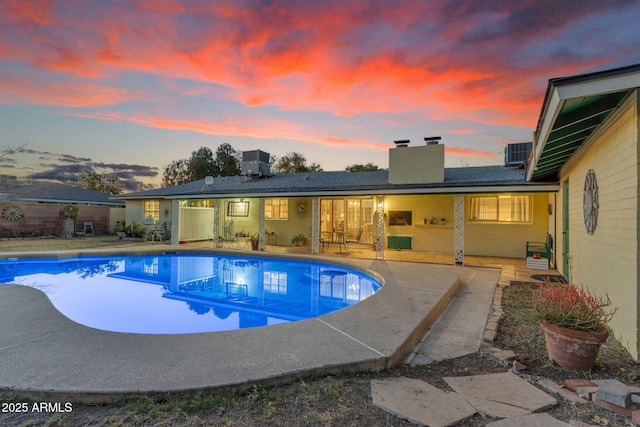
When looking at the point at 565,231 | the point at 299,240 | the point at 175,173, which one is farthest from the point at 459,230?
the point at 175,173

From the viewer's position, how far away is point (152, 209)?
17.9 m

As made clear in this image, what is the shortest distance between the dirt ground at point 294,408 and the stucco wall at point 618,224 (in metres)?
0.73

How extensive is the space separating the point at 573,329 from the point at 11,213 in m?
23.3

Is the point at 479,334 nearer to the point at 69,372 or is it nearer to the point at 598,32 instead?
the point at 69,372

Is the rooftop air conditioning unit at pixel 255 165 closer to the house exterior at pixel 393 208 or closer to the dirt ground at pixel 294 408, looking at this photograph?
the house exterior at pixel 393 208

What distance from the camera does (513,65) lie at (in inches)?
384

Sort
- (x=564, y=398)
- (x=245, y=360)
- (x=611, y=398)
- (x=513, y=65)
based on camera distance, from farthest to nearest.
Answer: (x=513, y=65), (x=245, y=360), (x=564, y=398), (x=611, y=398)

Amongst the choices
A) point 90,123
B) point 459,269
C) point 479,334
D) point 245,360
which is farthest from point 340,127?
point 245,360

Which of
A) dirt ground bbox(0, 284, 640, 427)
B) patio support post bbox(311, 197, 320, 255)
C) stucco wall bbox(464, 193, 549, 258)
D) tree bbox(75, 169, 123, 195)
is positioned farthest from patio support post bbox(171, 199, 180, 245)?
tree bbox(75, 169, 123, 195)

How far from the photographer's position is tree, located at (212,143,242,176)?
3738cm

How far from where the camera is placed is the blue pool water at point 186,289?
5.90 metres

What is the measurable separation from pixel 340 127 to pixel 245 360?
1475 centimetres

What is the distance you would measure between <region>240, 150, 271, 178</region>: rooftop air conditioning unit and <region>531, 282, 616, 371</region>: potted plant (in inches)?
572

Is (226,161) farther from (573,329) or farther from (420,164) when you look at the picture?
(573,329)
